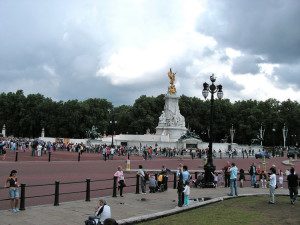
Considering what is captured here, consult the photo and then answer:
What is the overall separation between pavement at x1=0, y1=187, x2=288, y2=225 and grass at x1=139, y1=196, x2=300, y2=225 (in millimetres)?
508

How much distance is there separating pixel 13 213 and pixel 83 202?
3.41m

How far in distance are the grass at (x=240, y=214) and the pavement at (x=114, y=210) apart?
0.51 metres

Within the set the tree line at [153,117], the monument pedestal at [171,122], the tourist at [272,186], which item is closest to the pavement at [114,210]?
the tourist at [272,186]

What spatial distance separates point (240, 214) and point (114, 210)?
443 cm

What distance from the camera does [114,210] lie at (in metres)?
15.6

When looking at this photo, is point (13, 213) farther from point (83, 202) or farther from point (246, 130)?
point (246, 130)

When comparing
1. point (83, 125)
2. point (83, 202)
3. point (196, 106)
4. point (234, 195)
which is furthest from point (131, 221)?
point (196, 106)

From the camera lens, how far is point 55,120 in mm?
121375

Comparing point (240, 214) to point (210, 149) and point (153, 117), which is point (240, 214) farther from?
point (153, 117)

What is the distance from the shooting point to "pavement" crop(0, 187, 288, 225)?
42.8 ft

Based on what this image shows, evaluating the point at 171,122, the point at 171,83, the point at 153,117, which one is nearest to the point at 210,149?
the point at 171,122

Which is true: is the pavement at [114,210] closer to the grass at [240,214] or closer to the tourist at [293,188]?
the grass at [240,214]

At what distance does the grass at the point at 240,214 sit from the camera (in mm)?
13742

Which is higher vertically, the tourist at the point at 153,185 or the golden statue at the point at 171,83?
the golden statue at the point at 171,83
